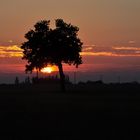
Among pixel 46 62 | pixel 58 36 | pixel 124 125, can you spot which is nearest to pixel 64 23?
pixel 58 36

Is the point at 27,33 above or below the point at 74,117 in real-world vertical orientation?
above

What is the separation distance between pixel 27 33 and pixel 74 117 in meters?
53.0

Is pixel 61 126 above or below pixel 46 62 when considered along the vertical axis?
below

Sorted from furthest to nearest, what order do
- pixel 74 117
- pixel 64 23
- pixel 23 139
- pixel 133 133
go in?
pixel 64 23 → pixel 74 117 → pixel 133 133 → pixel 23 139

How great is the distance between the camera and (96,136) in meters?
18.3

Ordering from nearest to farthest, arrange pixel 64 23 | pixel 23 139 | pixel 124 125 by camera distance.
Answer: pixel 23 139
pixel 124 125
pixel 64 23

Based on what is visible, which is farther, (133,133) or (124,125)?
(124,125)

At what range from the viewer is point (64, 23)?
76812mm

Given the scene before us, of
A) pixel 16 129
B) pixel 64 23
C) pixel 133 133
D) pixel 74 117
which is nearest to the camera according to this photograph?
pixel 133 133

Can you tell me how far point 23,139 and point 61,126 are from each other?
4.24 meters

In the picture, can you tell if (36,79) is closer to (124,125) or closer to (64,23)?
(64,23)

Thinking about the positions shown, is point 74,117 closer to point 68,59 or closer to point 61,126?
point 61,126

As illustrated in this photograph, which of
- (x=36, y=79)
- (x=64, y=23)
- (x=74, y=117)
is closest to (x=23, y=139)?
(x=74, y=117)

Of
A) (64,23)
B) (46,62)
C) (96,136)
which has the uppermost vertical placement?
(64,23)
